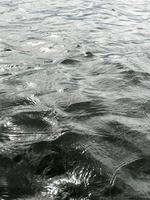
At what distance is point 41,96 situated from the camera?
507 centimetres

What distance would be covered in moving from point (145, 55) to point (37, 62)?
2545 millimetres

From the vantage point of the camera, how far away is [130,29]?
10.3 metres

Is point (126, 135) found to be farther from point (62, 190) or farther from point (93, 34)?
point (93, 34)

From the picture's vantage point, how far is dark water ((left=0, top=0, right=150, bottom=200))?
10.5 ft

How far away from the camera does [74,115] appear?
4.48 metres

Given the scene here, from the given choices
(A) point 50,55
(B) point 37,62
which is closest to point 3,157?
(B) point 37,62

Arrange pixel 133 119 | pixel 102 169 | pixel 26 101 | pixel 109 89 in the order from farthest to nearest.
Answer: pixel 109 89
pixel 26 101
pixel 133 119
pixel 102 169

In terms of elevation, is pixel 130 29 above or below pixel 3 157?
below

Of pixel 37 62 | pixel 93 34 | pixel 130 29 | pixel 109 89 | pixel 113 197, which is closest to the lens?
pixel 113 197

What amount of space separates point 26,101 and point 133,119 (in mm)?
1581

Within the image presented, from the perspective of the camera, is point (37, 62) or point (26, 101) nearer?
point (26, 101)

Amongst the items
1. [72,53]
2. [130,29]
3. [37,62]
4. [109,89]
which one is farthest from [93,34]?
[109,89]

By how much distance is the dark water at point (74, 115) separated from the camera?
10.5 ft

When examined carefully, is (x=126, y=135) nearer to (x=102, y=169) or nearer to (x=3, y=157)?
(x=102, y=169)
